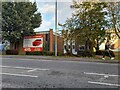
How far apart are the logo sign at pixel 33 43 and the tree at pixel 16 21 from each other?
0.92 m

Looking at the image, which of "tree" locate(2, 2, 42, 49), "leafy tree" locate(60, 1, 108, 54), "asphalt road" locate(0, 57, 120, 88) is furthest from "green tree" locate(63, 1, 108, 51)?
"asphalt road" locate(0, 57, 120, 88)

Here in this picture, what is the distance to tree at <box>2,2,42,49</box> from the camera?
34.4 metres

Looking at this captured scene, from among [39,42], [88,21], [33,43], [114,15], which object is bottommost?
[33,43]

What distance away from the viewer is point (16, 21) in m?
34.3

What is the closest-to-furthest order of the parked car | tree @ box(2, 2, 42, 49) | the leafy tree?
the leafy tree
tree @ box(2, 2, 42, 49)
the parked car

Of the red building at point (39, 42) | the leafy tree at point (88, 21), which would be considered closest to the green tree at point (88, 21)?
the leafy tree at point (88, 21)

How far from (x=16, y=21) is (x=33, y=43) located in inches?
163

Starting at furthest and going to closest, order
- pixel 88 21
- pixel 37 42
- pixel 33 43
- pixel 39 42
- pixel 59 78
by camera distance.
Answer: pixel 33 43, pixel 37 42, pixel 39 42, pixel 88 21, pixel 59 78

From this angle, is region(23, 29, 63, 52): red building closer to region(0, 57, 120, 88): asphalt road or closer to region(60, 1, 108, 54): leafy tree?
region(60, 1, 108, 54): leafy tree

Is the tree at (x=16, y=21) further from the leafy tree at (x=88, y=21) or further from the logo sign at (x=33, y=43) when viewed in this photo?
the leafy tree at (x=88, y=21)

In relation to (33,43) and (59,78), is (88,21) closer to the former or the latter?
(33,43)

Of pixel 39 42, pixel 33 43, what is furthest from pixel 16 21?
pixel 39 42

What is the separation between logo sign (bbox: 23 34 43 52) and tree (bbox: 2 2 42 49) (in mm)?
923

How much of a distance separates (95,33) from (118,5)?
465cm
